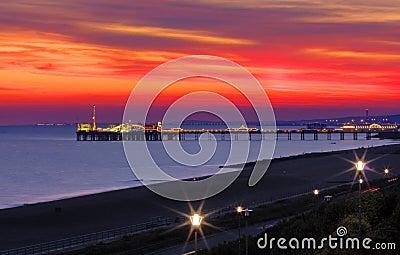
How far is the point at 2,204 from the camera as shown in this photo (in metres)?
47.3

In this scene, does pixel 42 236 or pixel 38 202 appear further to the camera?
pixel 38 202

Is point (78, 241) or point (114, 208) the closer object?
point (78, 241)

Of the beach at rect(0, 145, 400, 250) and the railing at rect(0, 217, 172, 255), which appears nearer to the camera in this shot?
the railing at rect(0, 217, 172, 255)

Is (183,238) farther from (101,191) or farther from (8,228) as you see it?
(101,191)

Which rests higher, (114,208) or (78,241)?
(114,208)

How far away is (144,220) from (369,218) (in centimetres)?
2042

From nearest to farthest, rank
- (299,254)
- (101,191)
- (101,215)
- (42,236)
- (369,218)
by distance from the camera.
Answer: (299,254) < (369,218) < (42,236) < (101,215) < (101,191)

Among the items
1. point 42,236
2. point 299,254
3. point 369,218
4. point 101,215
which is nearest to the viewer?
point 299,254

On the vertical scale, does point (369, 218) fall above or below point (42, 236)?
above

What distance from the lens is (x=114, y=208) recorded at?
4153cm

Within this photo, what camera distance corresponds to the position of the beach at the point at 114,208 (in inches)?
1276

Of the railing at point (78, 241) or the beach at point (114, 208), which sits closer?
the railing at point (78, 241)

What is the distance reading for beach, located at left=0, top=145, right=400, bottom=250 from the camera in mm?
32406

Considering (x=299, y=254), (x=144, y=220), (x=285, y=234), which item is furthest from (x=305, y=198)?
(x=299, y=254)
